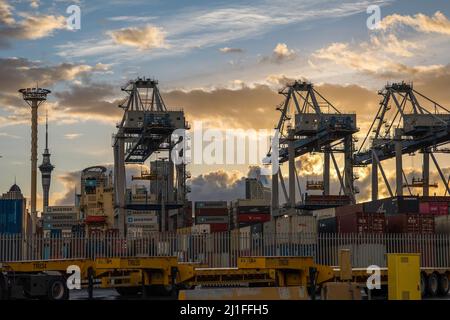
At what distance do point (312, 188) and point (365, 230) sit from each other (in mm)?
55387

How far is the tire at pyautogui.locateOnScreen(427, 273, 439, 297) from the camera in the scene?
39094 mm

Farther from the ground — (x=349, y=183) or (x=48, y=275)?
(x=349, y=183)

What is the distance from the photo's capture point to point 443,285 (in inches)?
1554

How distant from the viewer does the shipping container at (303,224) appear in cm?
5109

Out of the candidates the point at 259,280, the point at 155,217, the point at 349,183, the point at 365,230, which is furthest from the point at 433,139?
the point at 259,280

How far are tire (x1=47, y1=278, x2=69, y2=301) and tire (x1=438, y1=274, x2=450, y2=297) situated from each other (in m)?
18.6

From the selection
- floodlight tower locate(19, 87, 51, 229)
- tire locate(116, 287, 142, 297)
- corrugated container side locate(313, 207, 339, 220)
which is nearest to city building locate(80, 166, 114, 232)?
floodlight tower locate(19, 87, 51, 229)

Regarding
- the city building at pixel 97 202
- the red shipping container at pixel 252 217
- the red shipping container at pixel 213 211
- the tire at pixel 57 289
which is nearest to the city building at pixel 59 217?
the city building at pixel 97 202

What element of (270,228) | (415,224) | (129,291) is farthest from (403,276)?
(270,228)

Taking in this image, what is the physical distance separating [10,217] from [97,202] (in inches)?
2612

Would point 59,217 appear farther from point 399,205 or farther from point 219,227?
point 399,205

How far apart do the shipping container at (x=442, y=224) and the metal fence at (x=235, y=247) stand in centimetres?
265
